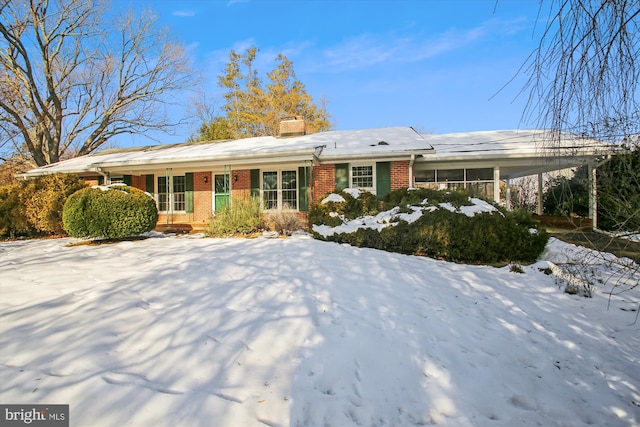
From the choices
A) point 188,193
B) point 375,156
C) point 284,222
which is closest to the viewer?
point 284,222

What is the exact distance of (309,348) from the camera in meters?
3.06

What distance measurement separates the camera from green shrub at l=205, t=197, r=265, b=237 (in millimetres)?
9742

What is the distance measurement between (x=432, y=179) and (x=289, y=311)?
1104 cm

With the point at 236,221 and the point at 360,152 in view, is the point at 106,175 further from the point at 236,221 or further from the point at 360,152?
the point at 360,152

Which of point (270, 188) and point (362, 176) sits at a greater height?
point (362, 176)

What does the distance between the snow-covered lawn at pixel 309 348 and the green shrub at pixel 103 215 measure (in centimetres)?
335

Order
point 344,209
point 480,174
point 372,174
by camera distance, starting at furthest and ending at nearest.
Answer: point 480,174 → point 372,174 → point 344,209

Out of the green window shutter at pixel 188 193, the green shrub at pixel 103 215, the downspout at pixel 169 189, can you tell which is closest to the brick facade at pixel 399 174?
the green shrub at pixel 103 215

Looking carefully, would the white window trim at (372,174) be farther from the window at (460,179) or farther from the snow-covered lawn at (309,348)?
the snow-covered lawn at (309,348)

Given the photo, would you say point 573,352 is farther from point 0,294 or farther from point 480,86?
point 0,294

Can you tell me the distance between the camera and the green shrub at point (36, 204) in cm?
1104

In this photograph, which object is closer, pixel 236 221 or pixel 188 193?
pixel 236 221

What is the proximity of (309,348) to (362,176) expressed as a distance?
961cm

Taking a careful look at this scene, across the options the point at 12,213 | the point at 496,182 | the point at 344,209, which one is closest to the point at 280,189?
the point at 344,209
